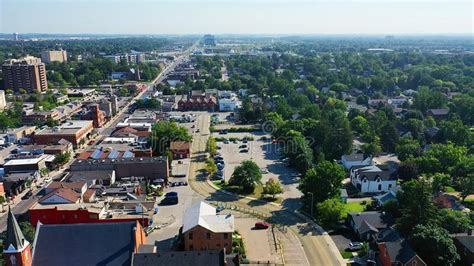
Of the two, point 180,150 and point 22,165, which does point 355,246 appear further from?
point 22,165

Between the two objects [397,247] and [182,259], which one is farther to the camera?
[397,247]

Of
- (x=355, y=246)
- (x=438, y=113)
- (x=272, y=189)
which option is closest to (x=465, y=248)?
(x=355, y=246)

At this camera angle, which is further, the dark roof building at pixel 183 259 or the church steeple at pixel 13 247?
the dark roof building at pixel 183 259

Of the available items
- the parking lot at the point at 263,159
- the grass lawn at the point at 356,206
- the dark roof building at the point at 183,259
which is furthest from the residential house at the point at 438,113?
the dark roof building at the point at 183,259

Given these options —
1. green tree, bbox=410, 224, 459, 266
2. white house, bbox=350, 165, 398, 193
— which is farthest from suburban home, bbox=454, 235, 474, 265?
white house, bbox=350, 165, 398, 193

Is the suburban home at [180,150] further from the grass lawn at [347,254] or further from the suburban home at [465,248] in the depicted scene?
the suburban home at [465,248]

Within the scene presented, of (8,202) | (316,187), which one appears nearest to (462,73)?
(316,187)
